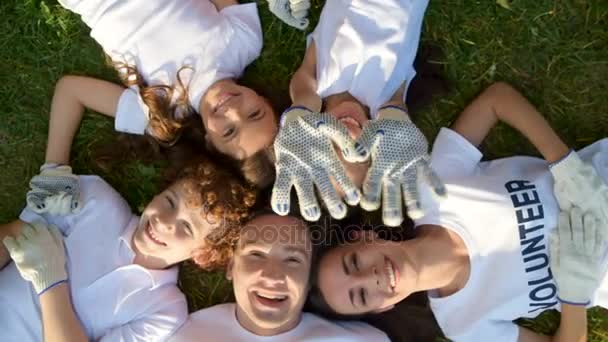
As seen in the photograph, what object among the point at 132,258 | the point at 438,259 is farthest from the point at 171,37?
the point at 438,259

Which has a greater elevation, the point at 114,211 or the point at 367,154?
the point at 367,154

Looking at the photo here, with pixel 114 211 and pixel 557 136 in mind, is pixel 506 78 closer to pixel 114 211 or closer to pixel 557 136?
pixel 557 136

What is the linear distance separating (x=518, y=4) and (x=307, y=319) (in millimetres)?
1830

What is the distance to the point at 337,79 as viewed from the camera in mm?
2627

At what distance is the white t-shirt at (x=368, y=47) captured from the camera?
2564 mm

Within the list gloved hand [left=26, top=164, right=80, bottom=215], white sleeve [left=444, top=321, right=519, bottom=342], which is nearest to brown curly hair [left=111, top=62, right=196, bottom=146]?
gloved hand [left=26, top=164, right=80, bottom=215]

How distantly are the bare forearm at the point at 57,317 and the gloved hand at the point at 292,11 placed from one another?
1652mm

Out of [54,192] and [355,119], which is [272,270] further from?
[54,192]

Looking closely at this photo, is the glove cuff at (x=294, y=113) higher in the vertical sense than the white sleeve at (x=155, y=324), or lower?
higher

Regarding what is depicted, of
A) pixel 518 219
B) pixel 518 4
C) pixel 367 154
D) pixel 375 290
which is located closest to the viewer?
pixel 367 154

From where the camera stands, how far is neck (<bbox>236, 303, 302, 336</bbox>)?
2734 mm

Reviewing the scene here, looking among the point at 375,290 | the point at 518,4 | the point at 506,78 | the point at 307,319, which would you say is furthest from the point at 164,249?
the point at 518,4

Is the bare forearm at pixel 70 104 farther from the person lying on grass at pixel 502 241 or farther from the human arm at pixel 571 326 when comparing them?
the human arm at pixel 571 326
